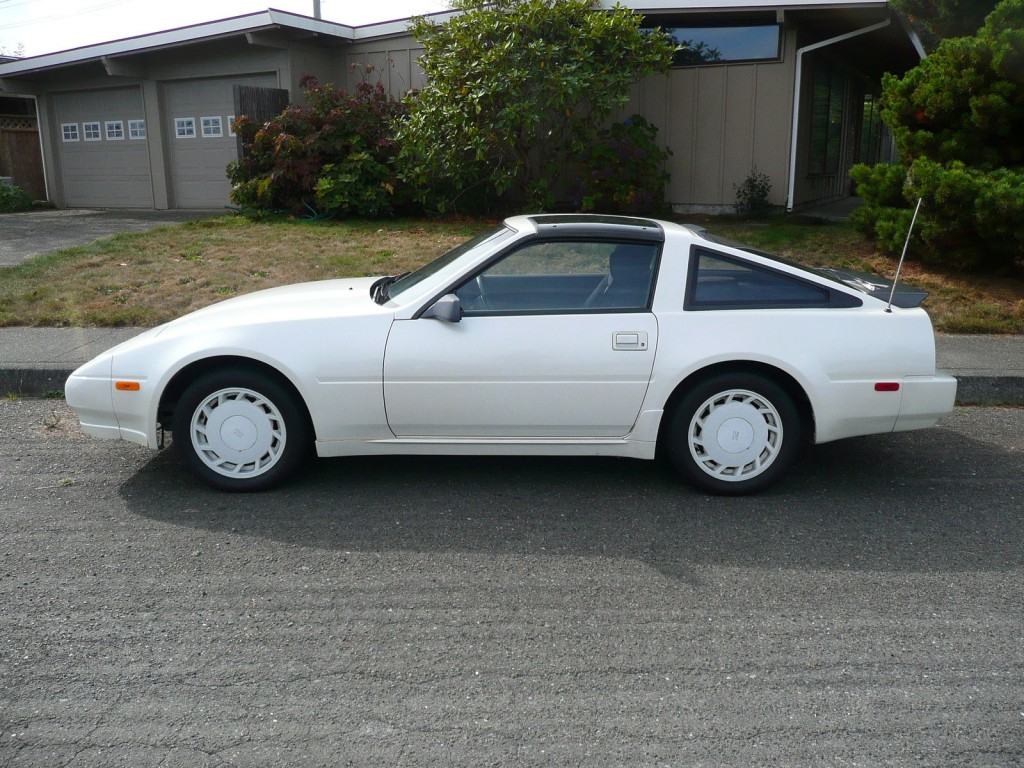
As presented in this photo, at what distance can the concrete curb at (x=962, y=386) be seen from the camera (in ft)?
22.8

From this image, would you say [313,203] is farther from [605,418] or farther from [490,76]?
[605,418]

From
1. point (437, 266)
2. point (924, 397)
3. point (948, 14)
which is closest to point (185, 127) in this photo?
point (948, 14)

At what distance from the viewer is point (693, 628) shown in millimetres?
3582

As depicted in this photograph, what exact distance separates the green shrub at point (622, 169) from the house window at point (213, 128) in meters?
7.55

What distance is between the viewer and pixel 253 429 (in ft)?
16.1

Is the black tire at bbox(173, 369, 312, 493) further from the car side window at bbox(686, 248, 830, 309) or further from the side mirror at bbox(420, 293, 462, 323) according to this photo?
the car side window at bbox(686, 248, 830, 309)

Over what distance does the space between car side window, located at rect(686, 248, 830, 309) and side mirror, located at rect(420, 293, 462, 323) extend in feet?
3.91

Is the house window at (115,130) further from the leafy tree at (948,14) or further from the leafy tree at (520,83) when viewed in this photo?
the leafy tree at (948,14)

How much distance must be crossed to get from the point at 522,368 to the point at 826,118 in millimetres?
13662

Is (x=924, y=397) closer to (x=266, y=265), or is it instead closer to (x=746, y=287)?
(x=746, y=287)

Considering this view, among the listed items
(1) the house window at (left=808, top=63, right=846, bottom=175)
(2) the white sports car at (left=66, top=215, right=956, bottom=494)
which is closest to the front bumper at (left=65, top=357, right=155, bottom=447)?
(2) the white sports car at (left=66, top=215, right=956, bottom=494)

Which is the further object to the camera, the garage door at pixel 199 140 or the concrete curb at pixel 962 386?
the garage door at pixel 199 140

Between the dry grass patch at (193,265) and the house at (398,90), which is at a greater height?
the house at (398,90)

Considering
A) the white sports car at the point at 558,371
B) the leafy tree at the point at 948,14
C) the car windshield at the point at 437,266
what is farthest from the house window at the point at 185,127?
the white sports car at the point at 558,371
